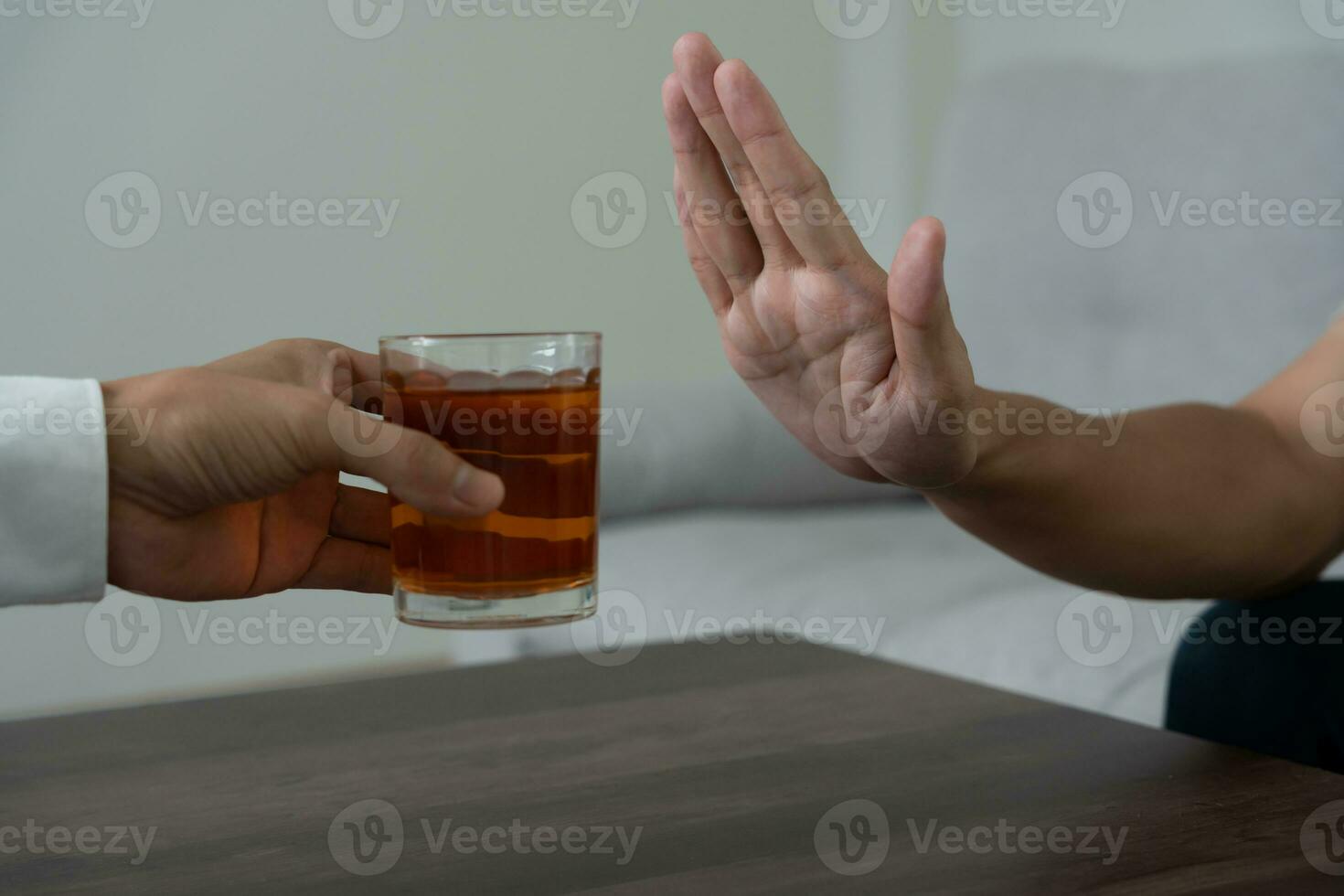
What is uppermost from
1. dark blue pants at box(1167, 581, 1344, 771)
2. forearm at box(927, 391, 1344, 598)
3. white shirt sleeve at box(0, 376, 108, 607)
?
white shirt sleeve at box(0, 376, 108, 607)

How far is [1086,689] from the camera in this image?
1268mm

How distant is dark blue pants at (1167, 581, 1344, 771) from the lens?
0.97m

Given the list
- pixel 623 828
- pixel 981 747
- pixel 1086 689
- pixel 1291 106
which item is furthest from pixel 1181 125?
pixel 623 828

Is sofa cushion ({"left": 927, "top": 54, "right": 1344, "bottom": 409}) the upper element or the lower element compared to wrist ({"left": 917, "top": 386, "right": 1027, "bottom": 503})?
upper

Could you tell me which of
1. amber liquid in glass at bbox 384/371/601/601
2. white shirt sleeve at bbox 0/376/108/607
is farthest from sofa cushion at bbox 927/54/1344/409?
white shirt sleeve at bbox 0/376/108/607

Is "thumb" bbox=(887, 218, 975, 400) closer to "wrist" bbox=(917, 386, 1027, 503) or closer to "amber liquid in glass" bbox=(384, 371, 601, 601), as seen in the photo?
"wrist" bbox=(917, 386, 1027, 503)

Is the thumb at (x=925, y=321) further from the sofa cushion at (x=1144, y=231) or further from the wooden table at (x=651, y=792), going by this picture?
the sofa cushion at (x=1144, y=231)

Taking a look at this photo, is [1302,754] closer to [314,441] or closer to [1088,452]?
[1088,452]

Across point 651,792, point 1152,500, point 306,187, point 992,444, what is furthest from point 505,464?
point 306,187

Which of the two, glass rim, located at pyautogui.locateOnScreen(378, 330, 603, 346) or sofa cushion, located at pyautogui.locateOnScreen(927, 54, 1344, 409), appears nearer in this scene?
glass rim, located at pyautogui.locateOnScreen(378, 330, 603, 346)

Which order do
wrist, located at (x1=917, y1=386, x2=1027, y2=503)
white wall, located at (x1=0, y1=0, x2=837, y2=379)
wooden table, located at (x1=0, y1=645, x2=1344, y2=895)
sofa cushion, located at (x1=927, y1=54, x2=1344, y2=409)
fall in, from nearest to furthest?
wooden table, located at (x1=0, y1=645, x2=1344, y2=895)
wrist, located at (x1=917, y1=386, x2=1027, y2=503)
sofa cushion, located at (x1=927, y1=54, x2=1344, y2=409)
white wall, located at (x1=0, y1=0, x2=837, y2=379)

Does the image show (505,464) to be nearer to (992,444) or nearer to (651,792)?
(651,792)

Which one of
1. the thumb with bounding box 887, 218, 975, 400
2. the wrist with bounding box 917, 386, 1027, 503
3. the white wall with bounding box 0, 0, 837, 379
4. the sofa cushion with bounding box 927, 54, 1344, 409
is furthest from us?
the white wall with bounding box 0, 0, 837, 379

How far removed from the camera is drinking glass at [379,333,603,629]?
1.95 feet
